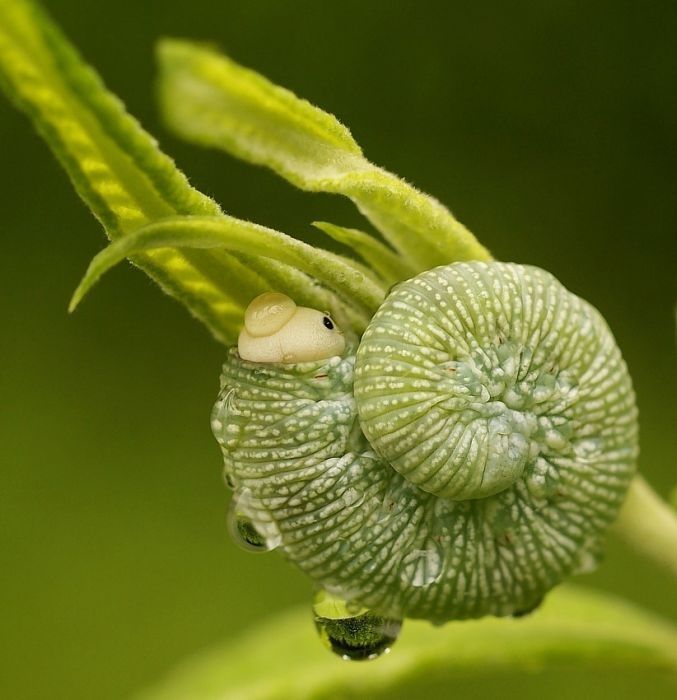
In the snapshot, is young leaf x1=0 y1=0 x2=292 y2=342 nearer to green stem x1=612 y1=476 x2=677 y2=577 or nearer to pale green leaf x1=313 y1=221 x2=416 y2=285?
pale green leaf x1=313 y1=221 x2=416 y2=285

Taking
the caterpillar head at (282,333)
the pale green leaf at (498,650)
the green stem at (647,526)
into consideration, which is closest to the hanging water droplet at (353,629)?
the caterpillar head at (282,333)

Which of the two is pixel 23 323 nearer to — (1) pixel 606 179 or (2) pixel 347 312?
(1) pixel 606 179

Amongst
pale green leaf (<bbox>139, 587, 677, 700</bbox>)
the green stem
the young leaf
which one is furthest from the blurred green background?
the young leaf

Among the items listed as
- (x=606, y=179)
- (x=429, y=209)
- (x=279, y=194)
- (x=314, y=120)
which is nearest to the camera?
(x=314, y=120)

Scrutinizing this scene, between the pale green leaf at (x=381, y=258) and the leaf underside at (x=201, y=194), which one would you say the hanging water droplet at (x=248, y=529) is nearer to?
the leaf underside at (x=201, y=194)

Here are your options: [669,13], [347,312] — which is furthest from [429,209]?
[669,13]
